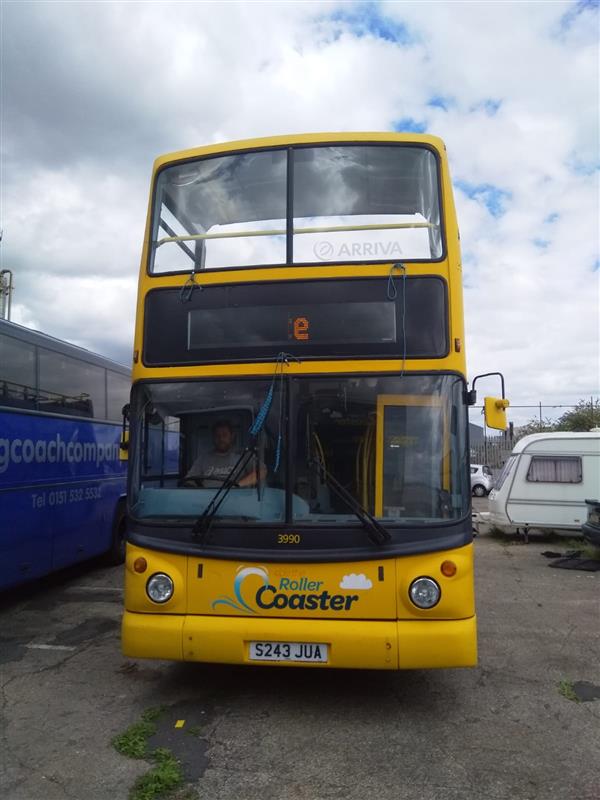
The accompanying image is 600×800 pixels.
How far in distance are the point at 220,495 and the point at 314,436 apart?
0.80 meters

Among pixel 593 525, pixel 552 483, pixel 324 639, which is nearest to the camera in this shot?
pixel 324 639

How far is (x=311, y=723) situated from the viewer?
187 inches

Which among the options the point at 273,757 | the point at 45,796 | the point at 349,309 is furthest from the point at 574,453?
the point at 45,796

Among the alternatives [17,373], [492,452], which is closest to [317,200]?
[17,373]

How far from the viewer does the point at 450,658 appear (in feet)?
15.0

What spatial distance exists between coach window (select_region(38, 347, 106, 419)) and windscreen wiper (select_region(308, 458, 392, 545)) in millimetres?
5100

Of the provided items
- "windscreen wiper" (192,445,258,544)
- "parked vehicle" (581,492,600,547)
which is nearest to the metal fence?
"parked vehicle" (581,492,600,547)

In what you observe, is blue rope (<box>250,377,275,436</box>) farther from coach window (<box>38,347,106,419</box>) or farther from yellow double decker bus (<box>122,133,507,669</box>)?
coach window (<box>38,347,106,419</box>)

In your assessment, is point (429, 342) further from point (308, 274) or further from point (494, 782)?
point (494, 782)

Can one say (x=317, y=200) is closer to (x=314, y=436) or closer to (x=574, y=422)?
(x=314, y=436)

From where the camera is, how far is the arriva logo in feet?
15.5

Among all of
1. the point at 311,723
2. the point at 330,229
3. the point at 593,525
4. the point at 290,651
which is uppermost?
the point at 330,229

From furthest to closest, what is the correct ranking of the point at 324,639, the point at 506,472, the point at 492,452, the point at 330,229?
the point at 492,452 → the point at 506,472 → the point at 330,229 → the point at 324,639

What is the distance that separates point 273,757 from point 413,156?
4.50 metres
